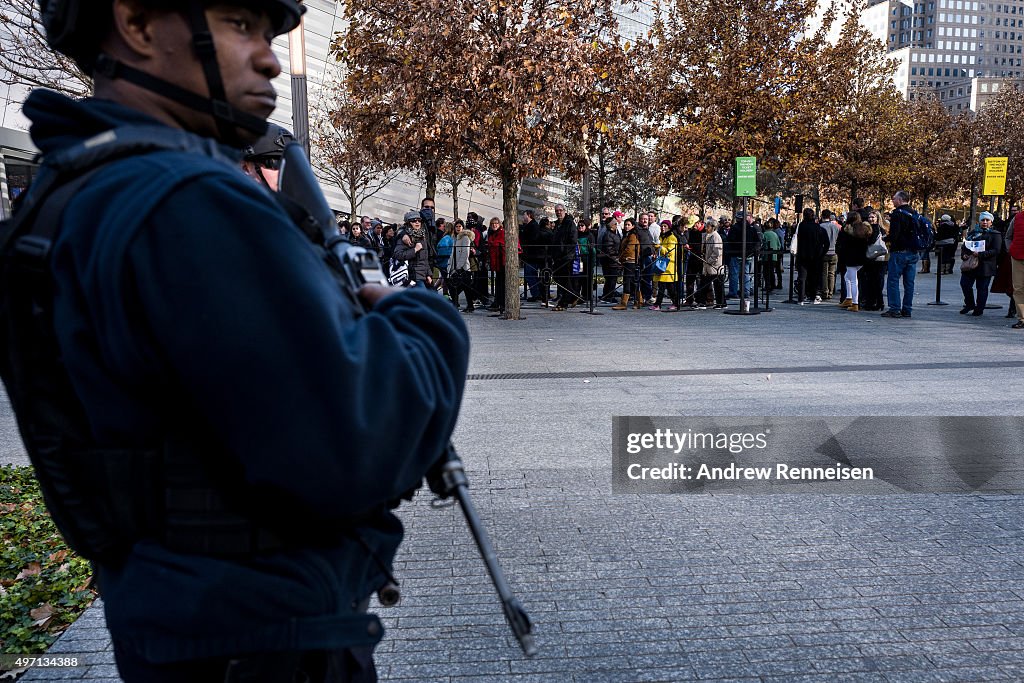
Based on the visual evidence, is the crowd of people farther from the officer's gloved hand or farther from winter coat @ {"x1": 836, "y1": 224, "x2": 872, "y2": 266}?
the officer's gloved hand

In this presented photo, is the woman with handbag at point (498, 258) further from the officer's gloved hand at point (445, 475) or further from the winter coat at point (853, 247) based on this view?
the officer's gloved hand at point (445, 475)

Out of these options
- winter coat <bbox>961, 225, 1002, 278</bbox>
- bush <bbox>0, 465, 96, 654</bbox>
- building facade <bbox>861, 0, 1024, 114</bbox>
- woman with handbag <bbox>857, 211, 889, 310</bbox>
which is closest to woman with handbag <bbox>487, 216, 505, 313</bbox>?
woman with handbag <bbox>857, 211, 889, 310</bbox>

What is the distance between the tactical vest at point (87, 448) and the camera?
119cm

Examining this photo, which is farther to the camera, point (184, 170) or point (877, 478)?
point (877, 478)

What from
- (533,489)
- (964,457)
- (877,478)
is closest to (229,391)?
(533,489)

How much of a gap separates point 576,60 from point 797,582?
1122cm

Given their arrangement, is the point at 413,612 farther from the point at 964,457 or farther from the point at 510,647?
the point at 964,457

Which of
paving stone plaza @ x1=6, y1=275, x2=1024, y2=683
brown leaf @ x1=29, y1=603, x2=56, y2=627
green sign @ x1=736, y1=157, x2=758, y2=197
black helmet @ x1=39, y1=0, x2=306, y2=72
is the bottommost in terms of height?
brown leaf @ x1=29, y1=603, x2=56, y2=627

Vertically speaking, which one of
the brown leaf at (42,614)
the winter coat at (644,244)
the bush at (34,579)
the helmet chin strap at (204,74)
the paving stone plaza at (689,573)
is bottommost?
the brown leaf at (42,614)

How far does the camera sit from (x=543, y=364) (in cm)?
1021

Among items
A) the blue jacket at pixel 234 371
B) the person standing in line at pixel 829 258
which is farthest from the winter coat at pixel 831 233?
the blue jacket at pixel 234 371

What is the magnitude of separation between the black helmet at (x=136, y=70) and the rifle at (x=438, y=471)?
0.19 metres

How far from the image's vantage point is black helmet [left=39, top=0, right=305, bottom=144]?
4.12 feet

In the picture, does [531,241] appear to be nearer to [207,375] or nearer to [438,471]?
[438,471]
